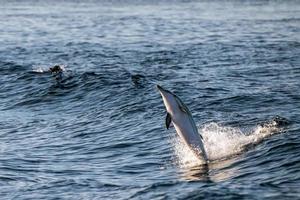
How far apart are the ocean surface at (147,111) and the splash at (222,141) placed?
0.05 m

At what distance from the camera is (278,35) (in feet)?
159

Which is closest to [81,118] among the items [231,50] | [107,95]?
[107,95]

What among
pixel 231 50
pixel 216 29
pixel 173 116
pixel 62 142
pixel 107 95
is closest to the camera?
pixel 173 116

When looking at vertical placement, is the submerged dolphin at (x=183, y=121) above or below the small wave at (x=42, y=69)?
above

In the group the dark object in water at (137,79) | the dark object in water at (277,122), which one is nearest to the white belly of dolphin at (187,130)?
the dark object in water at (277,122)

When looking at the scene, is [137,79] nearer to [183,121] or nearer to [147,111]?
[147,111]

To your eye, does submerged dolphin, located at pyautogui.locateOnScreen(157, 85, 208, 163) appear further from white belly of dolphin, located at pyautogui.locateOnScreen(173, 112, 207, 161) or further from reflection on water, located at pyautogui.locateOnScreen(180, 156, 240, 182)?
reflection on water, located at pyautogui.locateOnScreen(180, 156, 240, 182)

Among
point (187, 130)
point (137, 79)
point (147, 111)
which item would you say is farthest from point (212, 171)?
point (137, 79)

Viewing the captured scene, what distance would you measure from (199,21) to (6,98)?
110 feet

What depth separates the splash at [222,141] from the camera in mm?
18766

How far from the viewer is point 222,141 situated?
20359 mm

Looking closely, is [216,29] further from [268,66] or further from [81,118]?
[81,118]

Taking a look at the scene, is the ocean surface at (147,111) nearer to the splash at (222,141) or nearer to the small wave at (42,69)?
the splash at (222,141)

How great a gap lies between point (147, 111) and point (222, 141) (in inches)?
234
